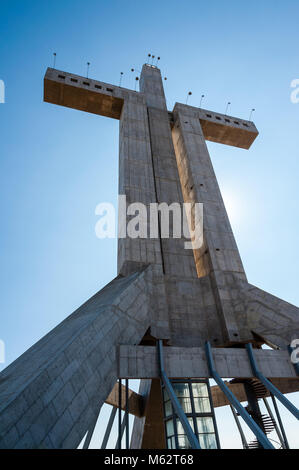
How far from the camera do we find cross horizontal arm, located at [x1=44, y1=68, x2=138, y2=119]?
2392 cm

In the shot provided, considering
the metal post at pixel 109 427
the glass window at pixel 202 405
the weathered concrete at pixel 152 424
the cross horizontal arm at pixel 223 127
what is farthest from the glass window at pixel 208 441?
the cross horizontal arm at pixel 223 127

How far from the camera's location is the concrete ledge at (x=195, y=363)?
41.3ft

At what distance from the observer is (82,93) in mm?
24438

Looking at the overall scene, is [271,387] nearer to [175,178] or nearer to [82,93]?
[175,178]

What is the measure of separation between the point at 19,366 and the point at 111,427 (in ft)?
50.7

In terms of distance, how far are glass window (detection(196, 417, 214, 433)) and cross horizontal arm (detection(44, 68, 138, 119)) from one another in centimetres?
2187

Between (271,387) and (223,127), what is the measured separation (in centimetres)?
2201

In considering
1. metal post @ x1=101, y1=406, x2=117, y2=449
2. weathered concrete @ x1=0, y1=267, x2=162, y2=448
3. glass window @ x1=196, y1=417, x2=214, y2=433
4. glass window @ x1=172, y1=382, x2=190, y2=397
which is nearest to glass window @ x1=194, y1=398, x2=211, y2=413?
glass window @ x1=196, y1=417, x2=214, y2=433

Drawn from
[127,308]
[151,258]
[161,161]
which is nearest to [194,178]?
[161,161]

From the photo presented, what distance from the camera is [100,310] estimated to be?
40.9 ft

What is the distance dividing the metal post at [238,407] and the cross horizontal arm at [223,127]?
19850 mm

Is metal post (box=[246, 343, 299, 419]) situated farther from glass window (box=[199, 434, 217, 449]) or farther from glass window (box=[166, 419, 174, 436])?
glass window (box=[166, 419, 174, 436])

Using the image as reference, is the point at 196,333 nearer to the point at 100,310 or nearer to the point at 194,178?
the point at 100,310

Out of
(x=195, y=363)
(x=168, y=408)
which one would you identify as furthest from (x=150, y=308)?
(x=168, y=408)
